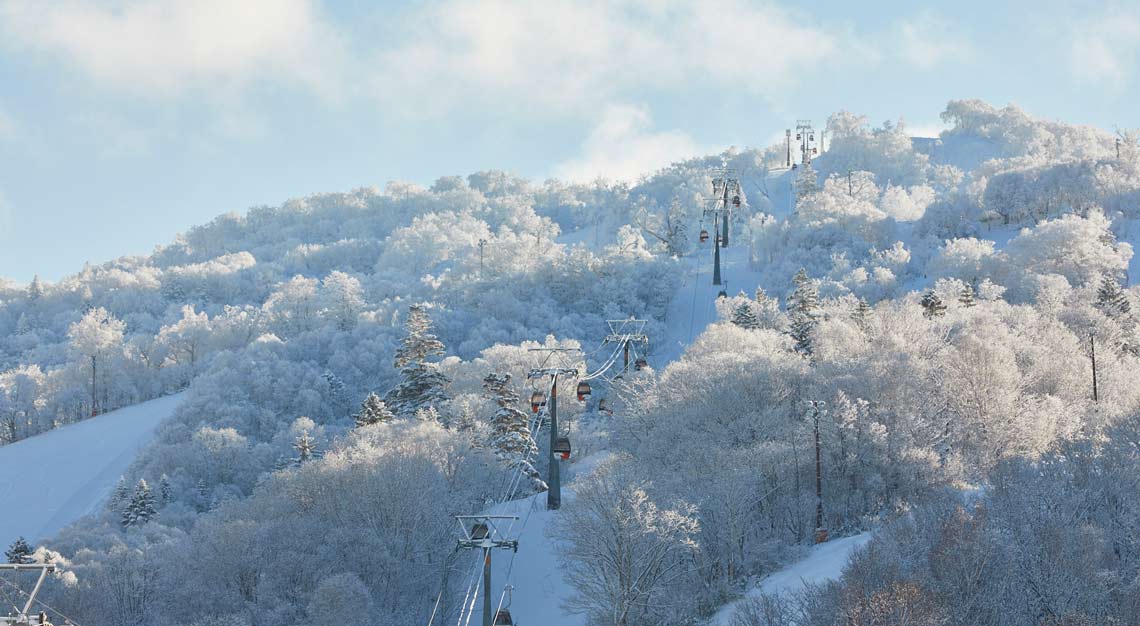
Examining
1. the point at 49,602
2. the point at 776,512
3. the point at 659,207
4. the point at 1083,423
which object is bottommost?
the point at 49,602

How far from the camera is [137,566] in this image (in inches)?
2073

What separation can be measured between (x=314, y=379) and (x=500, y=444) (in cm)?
3735

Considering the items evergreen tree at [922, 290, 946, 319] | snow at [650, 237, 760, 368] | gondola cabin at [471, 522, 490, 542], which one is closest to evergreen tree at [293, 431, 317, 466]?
snow at [650, 237, 760, 368]

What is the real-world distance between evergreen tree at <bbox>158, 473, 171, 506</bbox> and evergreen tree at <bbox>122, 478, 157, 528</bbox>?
1.51 meters

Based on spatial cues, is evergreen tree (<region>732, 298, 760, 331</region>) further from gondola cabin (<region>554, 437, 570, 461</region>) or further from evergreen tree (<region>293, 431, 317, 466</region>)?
gondola cabin (<region>554, 437, 570, 461</region>)

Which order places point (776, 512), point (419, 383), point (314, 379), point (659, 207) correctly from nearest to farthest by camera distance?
point (776, 512), point (419, 383), point (314, 379), point (659, 207)

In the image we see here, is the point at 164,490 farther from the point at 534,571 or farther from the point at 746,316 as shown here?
the point at 746,316

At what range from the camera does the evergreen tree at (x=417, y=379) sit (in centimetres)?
7262

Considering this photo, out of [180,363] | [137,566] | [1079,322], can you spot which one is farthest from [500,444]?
[180,363]

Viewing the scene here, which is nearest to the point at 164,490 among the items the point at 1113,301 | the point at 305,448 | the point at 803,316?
the point at 305,448

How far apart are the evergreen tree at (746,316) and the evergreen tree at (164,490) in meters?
41.8

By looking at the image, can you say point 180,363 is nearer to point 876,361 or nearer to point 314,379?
point 314,379

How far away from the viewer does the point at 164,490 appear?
74.1 metres

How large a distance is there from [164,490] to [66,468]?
1865cm
